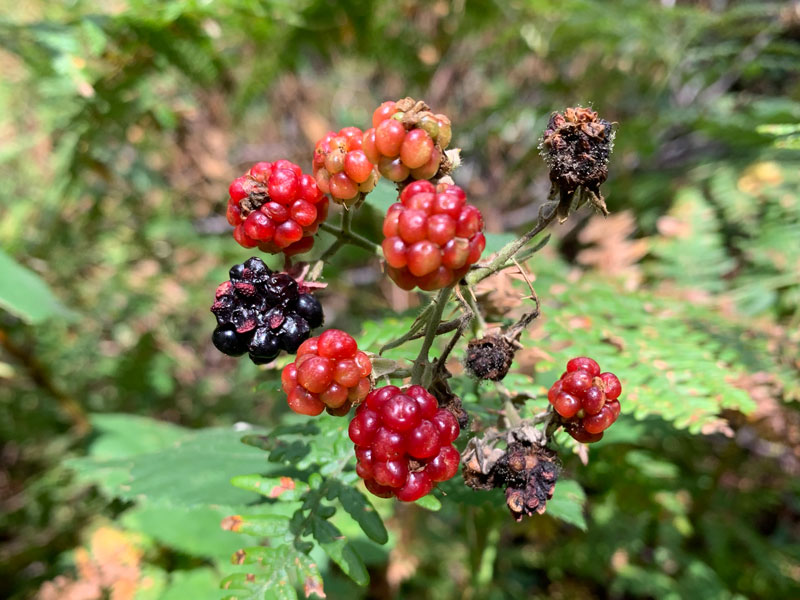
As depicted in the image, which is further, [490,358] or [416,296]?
[416,296]

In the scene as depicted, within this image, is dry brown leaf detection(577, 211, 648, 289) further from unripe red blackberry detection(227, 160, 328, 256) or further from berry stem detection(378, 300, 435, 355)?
unripe red blackberry detection(227, 160, 328, 256)

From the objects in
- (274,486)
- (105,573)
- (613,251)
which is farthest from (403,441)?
(613,251)

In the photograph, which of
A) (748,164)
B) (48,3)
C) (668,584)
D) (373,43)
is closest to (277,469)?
(668,584)

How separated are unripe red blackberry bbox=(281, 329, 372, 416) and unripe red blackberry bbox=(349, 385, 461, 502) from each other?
55 mm

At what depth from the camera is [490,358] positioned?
138cm

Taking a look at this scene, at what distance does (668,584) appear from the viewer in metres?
3.08

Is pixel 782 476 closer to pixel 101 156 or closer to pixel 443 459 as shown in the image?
pixel 443 459

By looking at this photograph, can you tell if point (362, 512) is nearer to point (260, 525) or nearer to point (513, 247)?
point (260, 525)

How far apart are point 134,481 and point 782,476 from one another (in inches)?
135

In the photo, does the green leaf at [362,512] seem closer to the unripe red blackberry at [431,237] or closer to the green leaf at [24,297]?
the unripe red blackberry at [431,237]

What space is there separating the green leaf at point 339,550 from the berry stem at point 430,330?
0.45m

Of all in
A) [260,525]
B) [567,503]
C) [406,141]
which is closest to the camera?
[406,141]

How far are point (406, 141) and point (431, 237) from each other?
259 mm

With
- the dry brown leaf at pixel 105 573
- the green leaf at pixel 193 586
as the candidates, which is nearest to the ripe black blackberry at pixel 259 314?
the green leaf at pixel 193 586
